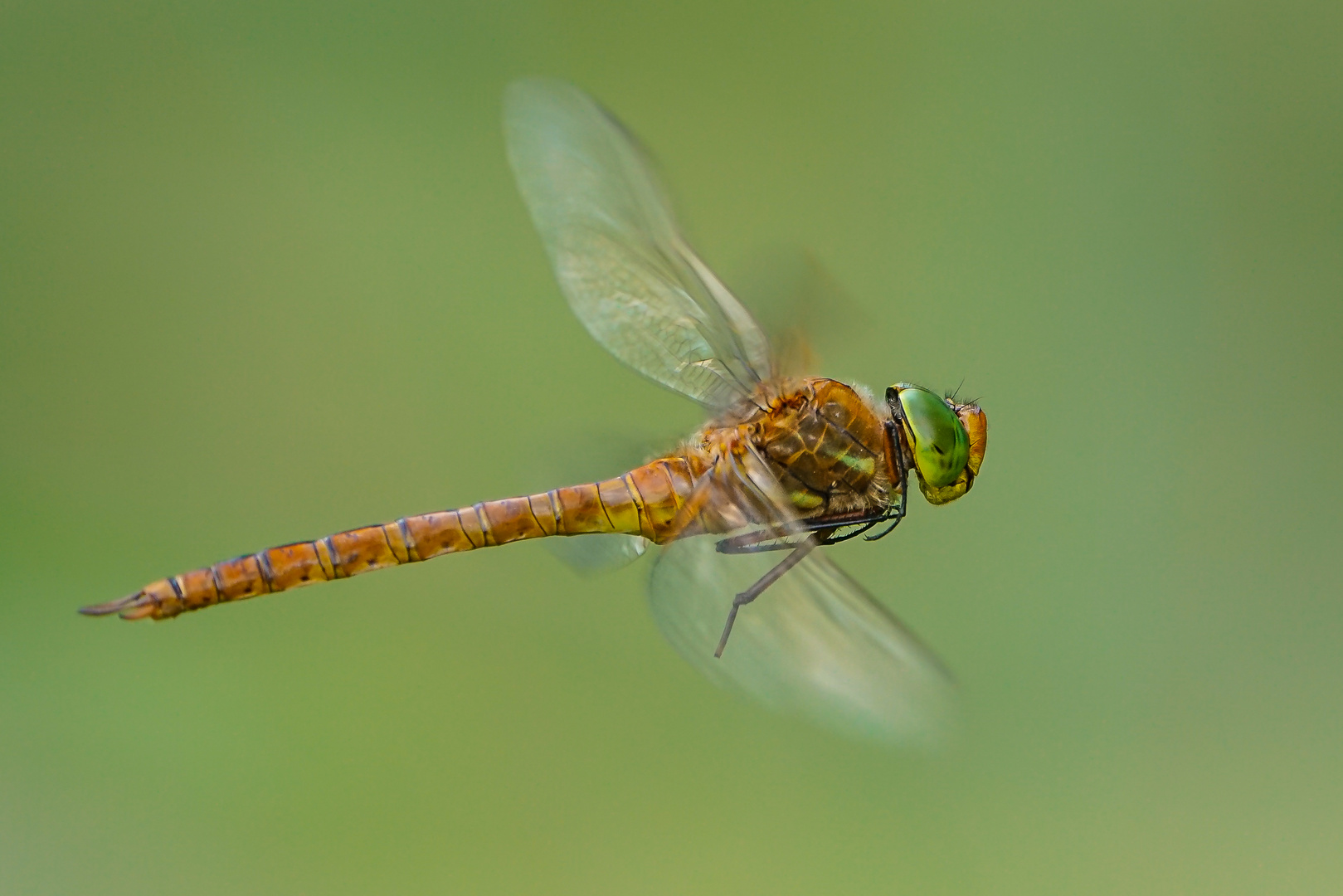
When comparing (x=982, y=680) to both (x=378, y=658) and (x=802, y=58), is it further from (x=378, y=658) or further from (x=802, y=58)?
(x=802, y=58)

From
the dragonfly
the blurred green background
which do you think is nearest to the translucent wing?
the dragonfly

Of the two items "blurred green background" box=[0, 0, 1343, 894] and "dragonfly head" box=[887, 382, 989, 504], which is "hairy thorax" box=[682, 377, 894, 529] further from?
"blurred green background" box=[0, 0, 1343, 894]

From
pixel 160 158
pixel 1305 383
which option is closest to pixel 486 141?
pixel 160 158

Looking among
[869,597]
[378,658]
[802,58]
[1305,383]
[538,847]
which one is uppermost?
[802,58]

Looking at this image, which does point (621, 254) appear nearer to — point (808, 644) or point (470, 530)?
point (470, 530)

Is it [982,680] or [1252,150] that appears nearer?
[982,680]

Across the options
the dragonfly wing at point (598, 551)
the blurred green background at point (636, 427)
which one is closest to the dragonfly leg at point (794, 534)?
the dragonfly wing at point (598, 551)

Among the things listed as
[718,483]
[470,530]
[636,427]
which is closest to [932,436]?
[718,483]
